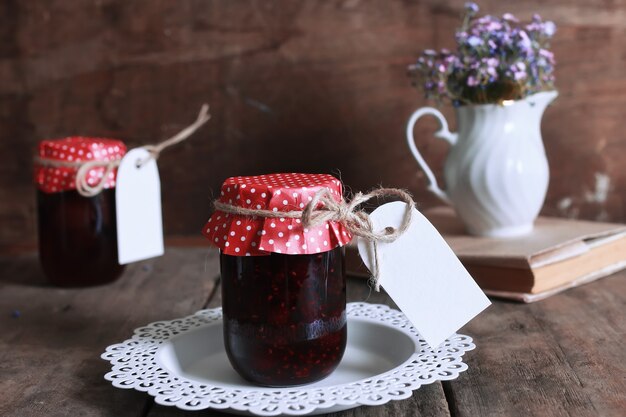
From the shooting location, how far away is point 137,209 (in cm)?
108

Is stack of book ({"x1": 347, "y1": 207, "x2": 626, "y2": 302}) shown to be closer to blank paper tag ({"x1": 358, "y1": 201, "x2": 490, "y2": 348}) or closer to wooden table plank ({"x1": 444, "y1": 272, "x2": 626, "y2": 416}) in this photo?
wooden table plank ({"x1": 444, "y1": 272, "x2": 626, "y2": 416})

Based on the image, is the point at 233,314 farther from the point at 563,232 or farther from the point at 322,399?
the point at 563,232

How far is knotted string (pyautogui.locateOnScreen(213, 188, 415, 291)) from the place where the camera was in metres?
0.68

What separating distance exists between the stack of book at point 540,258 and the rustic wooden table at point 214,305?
0.02 meters

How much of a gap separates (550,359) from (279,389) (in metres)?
0.29

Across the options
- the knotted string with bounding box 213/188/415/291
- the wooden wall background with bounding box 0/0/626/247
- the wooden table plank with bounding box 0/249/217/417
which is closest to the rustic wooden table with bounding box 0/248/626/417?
the wooden table plank with bounding box 0/249/217/417

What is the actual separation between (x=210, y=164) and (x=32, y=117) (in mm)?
327

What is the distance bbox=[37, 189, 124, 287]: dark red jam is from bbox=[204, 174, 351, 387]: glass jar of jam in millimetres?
437

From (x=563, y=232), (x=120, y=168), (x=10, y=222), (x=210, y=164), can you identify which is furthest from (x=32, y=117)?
(x=563, y=232)

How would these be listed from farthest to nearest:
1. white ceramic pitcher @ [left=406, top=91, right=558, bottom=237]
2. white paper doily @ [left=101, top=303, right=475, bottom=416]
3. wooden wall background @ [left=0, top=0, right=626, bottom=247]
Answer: wooden wall background @ [left=0, top=0, right=626, bottom=247]
white ceramic pitcher @ [left=406, top=91, right=558, bottom=237]
white paper doily @ [left=101, top=303, right=475, bottom=416]

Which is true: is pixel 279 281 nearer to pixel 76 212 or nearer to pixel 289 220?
pixel 289 220

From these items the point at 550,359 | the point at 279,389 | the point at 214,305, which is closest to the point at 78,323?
the point at 214,305

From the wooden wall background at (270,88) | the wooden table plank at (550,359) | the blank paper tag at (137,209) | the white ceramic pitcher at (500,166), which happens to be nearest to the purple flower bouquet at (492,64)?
the white ceramic pitcher at (500,166)

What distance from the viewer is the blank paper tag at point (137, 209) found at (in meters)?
1.06
